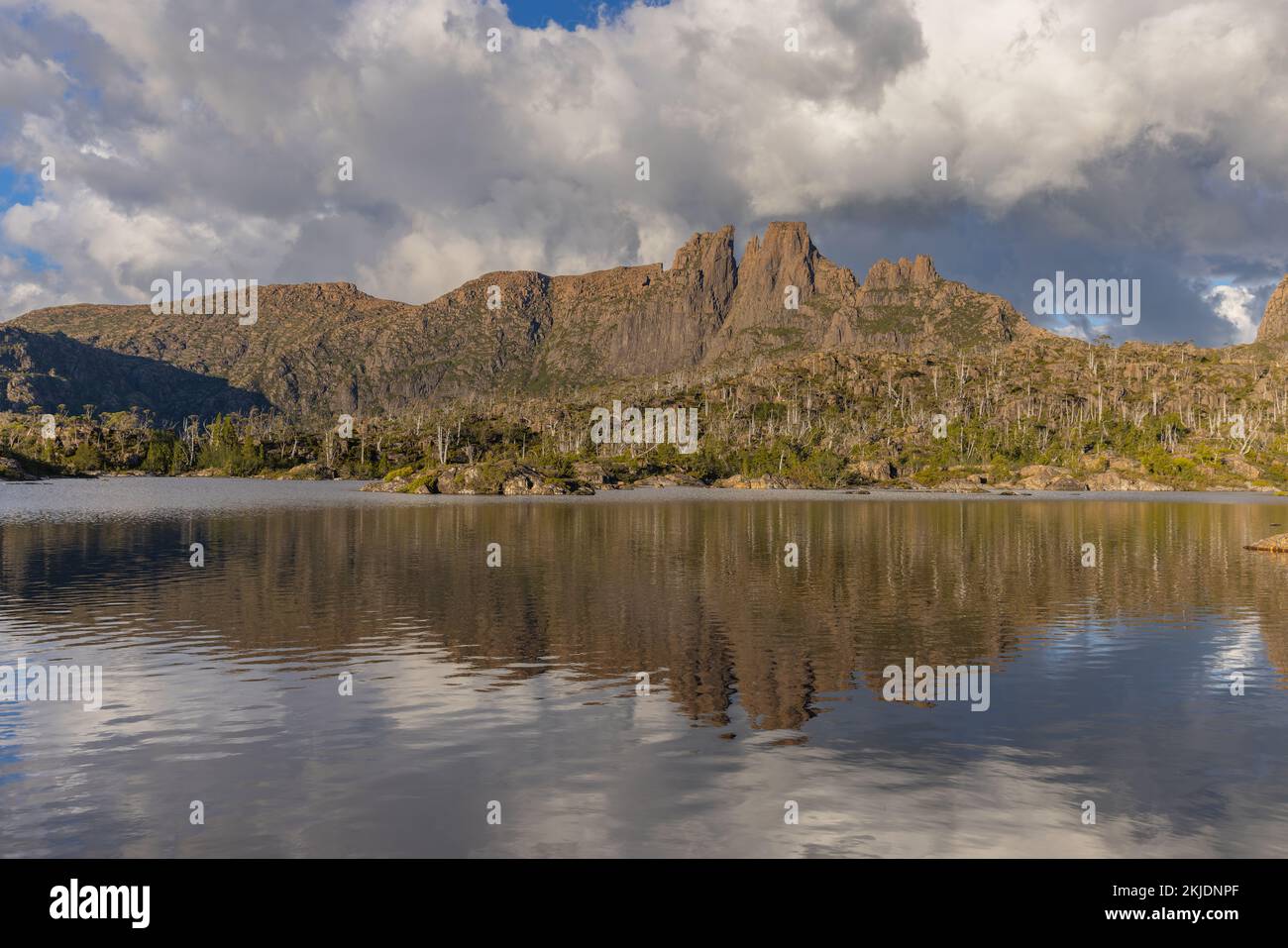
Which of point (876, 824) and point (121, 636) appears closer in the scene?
point (876, 824)

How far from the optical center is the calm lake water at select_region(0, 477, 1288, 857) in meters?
18.8

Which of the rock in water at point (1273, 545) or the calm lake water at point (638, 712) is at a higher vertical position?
the rock in water at point (1273, 545)

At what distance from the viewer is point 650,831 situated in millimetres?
18562

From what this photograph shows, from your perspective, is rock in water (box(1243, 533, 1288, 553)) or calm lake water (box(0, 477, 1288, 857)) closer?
calm lake water (box(0, 477, 1288, 857))

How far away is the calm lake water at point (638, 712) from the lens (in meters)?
18.8

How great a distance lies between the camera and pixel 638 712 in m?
27.7

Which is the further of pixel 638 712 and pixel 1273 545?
pixel 1273 545

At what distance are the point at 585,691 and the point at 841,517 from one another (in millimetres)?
102725

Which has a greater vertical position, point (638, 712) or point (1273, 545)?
point (1273, 545)

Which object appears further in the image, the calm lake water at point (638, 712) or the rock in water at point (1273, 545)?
the rock in water at point (1273, 545)

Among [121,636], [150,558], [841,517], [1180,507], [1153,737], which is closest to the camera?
[1153,737]

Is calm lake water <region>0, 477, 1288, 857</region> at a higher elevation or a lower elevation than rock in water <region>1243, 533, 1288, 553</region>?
lower

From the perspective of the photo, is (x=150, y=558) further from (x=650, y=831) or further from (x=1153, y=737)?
(x=1153, y=737)
